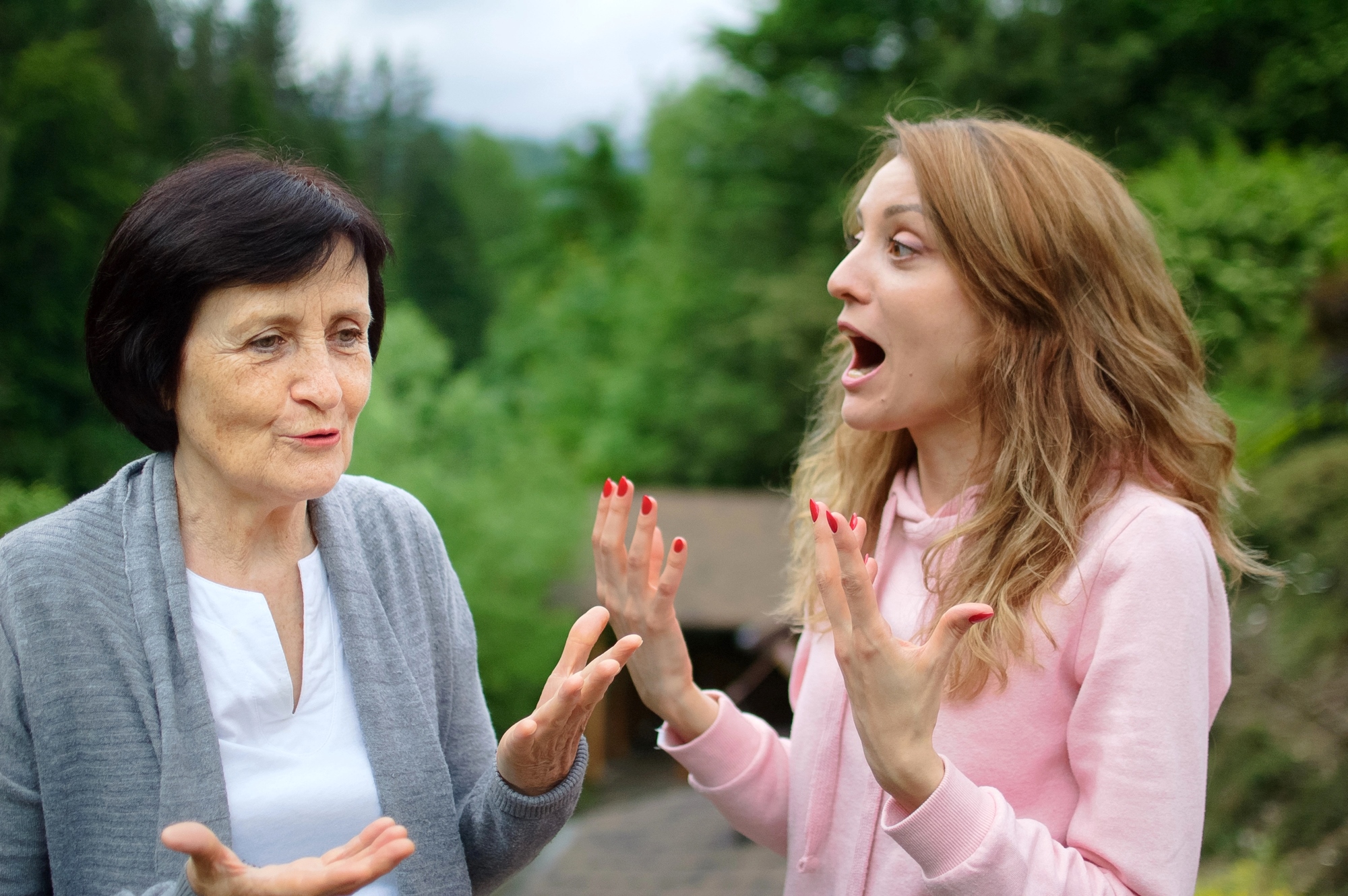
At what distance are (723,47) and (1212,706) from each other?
25661 millimetres

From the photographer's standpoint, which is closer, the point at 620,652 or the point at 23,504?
the point at 620,652

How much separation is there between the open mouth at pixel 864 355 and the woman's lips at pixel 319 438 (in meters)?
0.94

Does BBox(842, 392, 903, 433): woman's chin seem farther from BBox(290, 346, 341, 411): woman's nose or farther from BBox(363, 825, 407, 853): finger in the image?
BBox(363, 825, 407, 853): finger

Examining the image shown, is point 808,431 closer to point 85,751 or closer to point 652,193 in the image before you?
point 85,751

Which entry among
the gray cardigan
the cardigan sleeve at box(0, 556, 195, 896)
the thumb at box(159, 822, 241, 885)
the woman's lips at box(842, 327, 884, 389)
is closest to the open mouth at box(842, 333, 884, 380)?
the woman's lips at box(842, 327, 884, 389)

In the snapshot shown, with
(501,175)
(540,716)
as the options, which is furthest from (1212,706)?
(501,175)

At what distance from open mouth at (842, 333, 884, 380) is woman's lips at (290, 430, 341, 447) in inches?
36.9

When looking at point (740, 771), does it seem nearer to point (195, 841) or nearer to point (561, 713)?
point (561, 713)

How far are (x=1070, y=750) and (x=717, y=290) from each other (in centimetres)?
2557

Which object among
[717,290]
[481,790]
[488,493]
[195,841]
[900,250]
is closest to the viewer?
[195,841]

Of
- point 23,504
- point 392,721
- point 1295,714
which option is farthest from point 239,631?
point 1295,714

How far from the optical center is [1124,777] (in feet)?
4.97

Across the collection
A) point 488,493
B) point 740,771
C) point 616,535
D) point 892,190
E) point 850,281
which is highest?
point 892,190

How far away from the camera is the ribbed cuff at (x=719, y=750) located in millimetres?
2033
